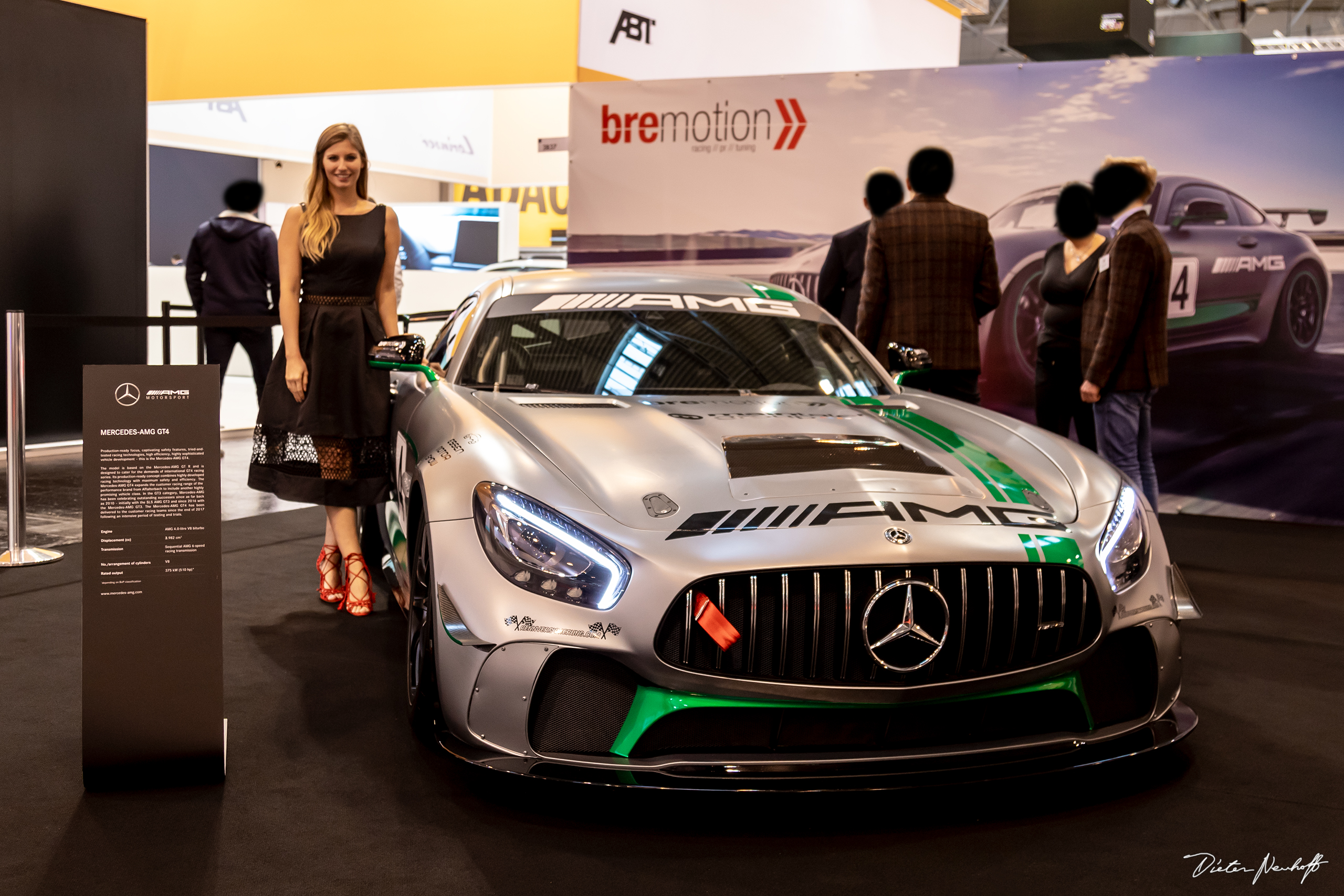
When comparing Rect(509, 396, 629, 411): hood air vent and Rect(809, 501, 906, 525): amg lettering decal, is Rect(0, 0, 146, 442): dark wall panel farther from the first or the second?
Rect(809, 501, 906, 525): amg lettering decal

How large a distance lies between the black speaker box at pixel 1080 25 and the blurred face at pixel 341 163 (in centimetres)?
827

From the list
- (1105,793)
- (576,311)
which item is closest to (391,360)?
(576,311)

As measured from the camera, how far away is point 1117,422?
5273mm

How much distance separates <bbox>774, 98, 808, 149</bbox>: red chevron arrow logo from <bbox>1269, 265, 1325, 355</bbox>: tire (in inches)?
114

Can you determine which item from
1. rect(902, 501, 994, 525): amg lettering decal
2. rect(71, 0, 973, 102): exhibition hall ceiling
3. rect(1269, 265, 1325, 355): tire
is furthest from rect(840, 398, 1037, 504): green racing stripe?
rect(71, 0, 973, 102): exhibition hall ceiling

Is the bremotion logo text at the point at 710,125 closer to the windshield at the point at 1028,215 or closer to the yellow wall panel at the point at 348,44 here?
the yellow wall panel at the point at 348,44

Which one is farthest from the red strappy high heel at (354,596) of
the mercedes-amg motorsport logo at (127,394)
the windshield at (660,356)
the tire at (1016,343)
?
the tire at (1016,343)

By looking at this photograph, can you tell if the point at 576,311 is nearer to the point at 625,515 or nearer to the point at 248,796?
the point at 625,515

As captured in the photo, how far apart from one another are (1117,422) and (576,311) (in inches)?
109

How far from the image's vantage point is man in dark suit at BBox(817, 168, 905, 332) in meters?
6.04

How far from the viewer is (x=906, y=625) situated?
2367 millimetres

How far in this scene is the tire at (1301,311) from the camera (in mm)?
6441

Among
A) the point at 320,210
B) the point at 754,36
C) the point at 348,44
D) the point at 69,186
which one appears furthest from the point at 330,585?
the point at 754,36

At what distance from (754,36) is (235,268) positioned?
489cm
